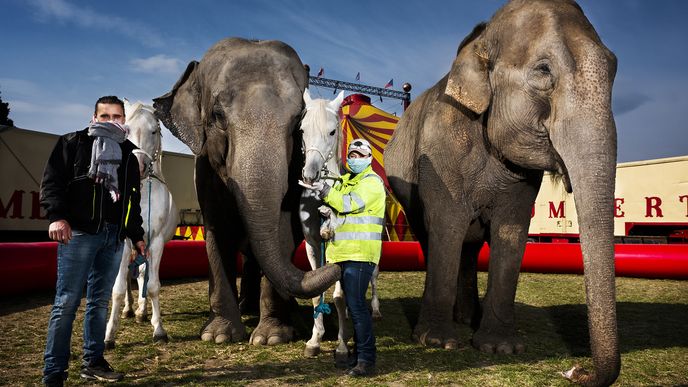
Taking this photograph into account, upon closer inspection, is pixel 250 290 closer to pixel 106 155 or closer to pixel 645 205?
pixel 106 155

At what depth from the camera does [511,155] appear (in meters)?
5.12

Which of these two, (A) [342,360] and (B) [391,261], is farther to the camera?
(B) [391,261]

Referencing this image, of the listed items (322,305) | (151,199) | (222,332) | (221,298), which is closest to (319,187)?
(322,305)

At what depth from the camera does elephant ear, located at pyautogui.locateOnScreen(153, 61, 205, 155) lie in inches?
220

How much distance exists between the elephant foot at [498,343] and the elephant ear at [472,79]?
239 cm

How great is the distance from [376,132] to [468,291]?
32.7 feet

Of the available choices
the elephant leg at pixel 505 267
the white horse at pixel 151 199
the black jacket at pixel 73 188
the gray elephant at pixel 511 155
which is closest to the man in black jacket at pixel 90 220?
the black jacket at pixel 73 188

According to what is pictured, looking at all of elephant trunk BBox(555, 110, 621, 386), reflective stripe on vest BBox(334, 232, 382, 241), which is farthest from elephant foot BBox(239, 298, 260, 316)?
→ elephant trunk BBox(555, 110, 621, 386)

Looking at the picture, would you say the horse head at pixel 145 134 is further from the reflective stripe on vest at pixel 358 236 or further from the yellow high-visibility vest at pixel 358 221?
the reflective stripe on vest at pixel 358 236

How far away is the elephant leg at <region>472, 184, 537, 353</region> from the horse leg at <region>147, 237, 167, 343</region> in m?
3.42

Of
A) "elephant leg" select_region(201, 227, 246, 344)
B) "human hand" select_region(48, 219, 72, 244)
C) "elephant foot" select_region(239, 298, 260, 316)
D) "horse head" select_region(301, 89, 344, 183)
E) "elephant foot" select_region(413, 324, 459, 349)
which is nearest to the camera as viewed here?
"human hand" select_region(48, 219, 72, 244)

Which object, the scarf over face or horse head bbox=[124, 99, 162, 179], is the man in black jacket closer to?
the scarf over face

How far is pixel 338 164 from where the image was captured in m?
5.04

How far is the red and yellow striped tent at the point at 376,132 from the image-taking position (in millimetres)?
15828
